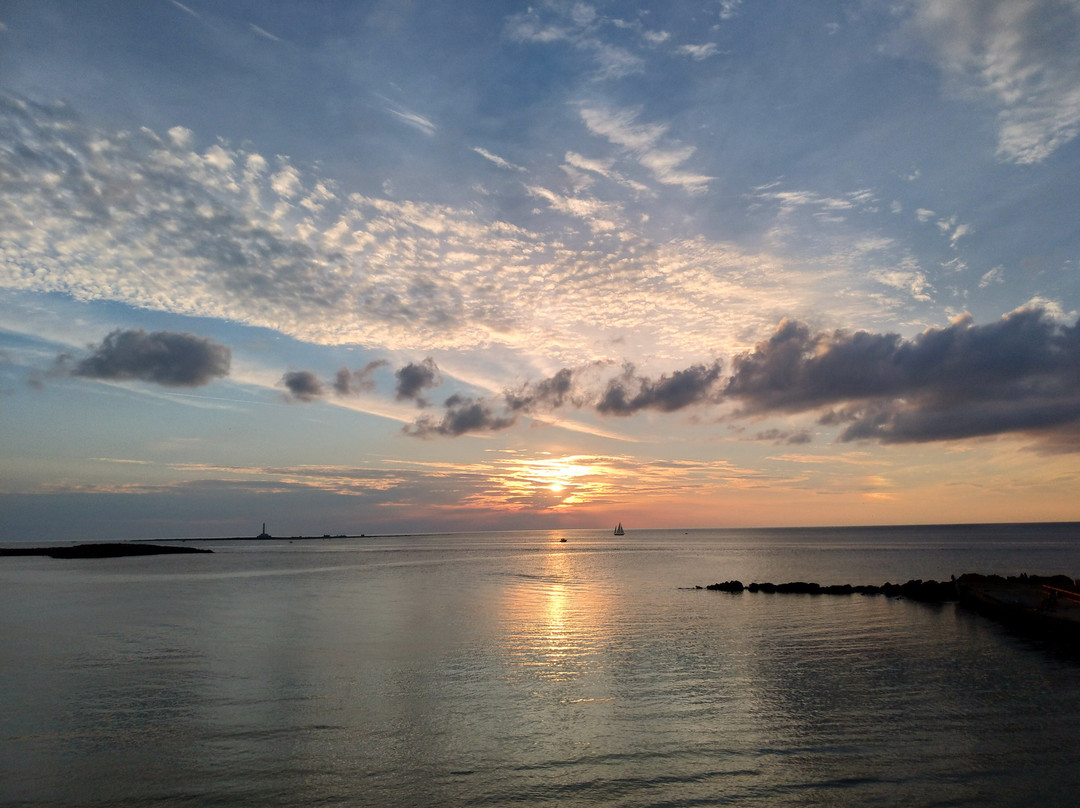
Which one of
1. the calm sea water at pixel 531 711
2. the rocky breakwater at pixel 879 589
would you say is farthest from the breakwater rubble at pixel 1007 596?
the calm sea water at pixel 531 711

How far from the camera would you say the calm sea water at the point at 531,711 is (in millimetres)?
14922

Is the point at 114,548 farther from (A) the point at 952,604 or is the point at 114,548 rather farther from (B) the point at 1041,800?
(B) the point at 1041,800

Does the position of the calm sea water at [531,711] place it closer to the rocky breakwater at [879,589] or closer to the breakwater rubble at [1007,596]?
the breakwater rubble at [1007,596]

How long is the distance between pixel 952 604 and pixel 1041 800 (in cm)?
4477

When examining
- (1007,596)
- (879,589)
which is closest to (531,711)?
(1007,596)

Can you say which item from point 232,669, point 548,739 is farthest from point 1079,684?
point 232,669

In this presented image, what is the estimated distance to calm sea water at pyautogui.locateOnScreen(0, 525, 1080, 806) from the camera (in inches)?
587

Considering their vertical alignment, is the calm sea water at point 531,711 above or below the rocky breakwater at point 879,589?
below

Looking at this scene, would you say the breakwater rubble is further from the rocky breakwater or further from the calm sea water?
the calm sea water

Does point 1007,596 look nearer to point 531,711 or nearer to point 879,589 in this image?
point 879,589

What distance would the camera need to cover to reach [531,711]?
20.7m

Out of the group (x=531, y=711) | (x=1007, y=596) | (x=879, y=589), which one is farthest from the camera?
(x=879, y=589)

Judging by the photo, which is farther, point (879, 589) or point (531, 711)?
point (879, 589)

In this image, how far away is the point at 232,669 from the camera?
27.1 meters
